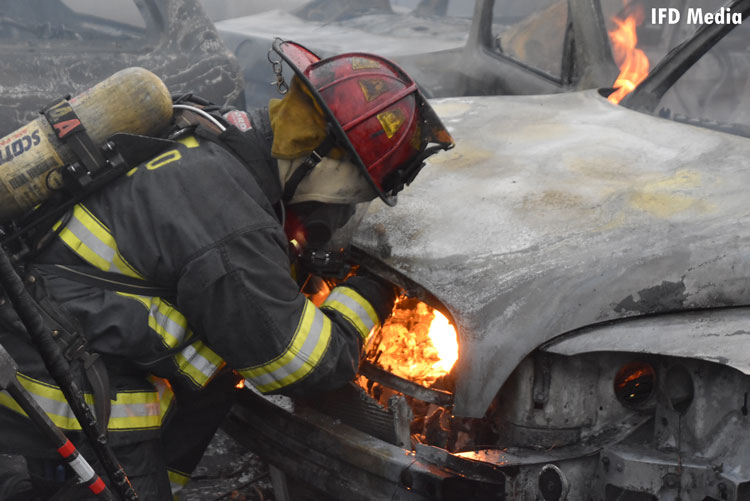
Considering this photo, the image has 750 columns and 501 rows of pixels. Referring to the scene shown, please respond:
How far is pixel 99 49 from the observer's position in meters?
4.97

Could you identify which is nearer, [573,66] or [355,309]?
[355,309]

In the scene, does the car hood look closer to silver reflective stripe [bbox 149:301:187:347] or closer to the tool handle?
silver reflective stripe [bbox 149:301:187:347]

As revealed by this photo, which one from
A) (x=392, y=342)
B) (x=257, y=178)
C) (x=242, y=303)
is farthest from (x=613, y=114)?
(x=242, y=303)

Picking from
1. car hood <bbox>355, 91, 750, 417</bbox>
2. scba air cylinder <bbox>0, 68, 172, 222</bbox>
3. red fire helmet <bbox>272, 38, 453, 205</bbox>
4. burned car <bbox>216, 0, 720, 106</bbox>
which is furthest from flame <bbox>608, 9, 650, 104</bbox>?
scba air cylinder <bbox>0, 68, 172, 222</bbox>

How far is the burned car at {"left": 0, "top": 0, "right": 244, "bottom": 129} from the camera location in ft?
14.8

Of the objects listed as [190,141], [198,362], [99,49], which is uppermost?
[190,141]

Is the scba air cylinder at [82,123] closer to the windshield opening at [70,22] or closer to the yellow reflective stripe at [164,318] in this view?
the yellow reflective stripe at [164,318]

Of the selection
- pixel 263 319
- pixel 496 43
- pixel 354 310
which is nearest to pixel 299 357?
pixel 263 319

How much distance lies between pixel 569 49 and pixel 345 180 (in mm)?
2030

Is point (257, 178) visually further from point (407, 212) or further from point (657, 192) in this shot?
point (657, 192)

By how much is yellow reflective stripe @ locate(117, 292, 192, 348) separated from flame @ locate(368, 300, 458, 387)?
2.14 ft

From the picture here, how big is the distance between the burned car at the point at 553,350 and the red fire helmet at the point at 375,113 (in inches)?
10.0

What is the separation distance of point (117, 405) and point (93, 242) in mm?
467

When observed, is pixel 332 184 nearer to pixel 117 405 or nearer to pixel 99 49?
pixel 117 405
